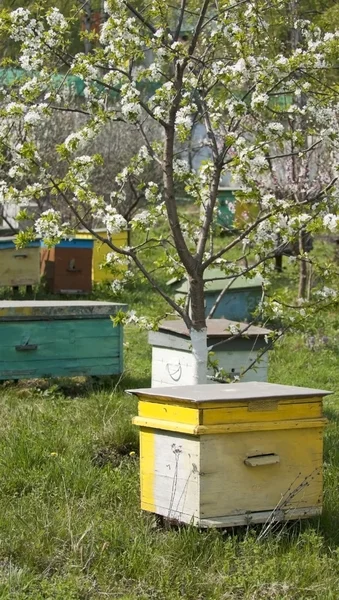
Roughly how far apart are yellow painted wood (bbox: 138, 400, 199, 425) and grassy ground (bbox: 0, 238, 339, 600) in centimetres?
A: 47

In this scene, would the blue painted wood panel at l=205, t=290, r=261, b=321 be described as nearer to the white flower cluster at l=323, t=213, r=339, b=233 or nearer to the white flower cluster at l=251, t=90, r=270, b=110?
the white flower cluster at l=251, t=90, r=270, b=110

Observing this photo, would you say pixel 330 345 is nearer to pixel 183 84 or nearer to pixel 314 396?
pixel 183 84

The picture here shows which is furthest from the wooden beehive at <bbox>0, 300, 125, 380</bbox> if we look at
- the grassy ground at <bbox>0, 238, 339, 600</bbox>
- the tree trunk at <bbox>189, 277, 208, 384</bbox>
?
the tree trunk at <bbox>189, 277, 208, 384</bbox>

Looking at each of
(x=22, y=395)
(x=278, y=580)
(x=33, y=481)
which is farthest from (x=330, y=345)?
(x=278, y=580)

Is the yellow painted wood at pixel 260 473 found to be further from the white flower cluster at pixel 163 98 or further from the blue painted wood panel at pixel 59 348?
the blue painted wood panel at pixel 59 348

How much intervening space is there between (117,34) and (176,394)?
2.15 metres

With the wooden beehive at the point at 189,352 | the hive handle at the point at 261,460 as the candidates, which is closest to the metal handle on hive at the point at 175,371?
the wooden beehive at the point at 189,352

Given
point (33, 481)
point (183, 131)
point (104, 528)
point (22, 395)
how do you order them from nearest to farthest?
point (104, 528)
point (33, 481)
point (183, 131)
point (22, 395)

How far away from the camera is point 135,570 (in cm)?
412

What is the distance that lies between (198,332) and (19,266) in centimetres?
568

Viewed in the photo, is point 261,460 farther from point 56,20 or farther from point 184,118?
point 56,20

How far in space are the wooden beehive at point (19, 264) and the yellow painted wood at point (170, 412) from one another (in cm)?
643

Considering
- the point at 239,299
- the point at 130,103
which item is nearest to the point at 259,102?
the point at 130,103

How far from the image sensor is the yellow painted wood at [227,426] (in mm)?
4320
